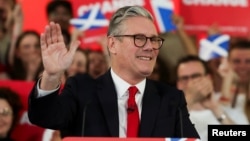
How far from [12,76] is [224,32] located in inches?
63.0

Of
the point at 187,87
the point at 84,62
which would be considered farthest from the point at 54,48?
the point at 84,62

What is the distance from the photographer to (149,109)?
6.82ft

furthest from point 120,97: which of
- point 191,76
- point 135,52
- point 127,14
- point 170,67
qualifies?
point 170,67

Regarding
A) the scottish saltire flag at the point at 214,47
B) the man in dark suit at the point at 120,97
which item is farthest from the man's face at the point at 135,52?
the scottish saltire flag at the point at 214,47

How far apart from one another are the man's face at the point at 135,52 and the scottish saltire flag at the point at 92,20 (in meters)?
2.53

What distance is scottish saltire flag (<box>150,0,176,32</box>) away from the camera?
4703 millimetres

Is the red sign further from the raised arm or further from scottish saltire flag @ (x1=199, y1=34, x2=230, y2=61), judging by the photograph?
the raised arm

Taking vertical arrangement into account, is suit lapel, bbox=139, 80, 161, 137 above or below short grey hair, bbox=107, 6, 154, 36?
below

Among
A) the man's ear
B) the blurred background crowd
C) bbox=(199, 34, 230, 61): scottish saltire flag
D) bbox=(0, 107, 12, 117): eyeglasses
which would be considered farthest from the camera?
bbox=(199, 34, 230, 61): scottish saltire flag

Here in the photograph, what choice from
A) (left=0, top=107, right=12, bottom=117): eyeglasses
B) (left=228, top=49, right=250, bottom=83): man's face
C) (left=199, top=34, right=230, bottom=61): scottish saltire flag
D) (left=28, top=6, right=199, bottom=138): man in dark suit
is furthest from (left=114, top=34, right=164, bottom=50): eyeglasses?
(left=199, top=34, right=230, bottom=61): scottish saltire flag

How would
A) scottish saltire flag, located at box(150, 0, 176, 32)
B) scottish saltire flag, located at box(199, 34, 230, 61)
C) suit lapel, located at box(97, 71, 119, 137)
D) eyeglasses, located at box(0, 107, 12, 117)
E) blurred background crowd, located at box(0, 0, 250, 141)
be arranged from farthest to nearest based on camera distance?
scottish saltire flag, located at box(150, 0, 176, 32) < scottish saltire flag, located at box(199, 34, 230, 61) < blurred background crowd, located at box(0, 0, 250, 141) < eyeglasses, located at box(0, 107, 12, 117) < suit lapel, located at box(97, 71, 119, 137)

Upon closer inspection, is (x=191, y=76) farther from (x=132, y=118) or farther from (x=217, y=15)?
(x=132, y=118)

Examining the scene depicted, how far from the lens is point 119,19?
82.3 inches

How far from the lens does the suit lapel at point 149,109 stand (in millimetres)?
2037
